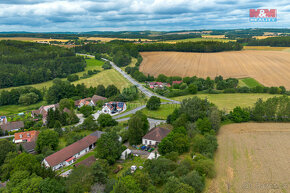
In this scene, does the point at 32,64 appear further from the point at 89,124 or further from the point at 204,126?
the point at 204,126

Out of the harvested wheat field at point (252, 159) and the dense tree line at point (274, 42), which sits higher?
the dense tree line at point (274, 42)

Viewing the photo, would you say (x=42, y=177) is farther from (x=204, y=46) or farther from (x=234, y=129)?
(x=204, y=46)

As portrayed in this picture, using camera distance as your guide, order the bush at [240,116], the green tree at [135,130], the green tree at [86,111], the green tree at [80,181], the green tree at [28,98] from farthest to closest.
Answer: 1. the green tree at [28,98]
2. the green tree at [86,111]
3. the bush at [240,116]
4. the green tree at [135,130]
5. the green tree at [80,181]

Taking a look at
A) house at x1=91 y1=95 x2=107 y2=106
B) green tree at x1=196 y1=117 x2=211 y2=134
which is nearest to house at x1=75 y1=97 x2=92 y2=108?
house at x1=91 y1=95 x2=107 y2=106

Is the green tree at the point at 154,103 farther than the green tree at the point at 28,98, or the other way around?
the green tree at the point at 28,98

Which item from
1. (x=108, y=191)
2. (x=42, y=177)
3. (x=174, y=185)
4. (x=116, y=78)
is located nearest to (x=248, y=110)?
(x=174, y=185)

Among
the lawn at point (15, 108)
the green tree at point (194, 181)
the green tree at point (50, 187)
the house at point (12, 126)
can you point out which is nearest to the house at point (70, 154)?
the green tree at point (50, 187)

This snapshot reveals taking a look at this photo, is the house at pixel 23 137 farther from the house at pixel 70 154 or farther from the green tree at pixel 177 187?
the green tree at pixel 177 187
